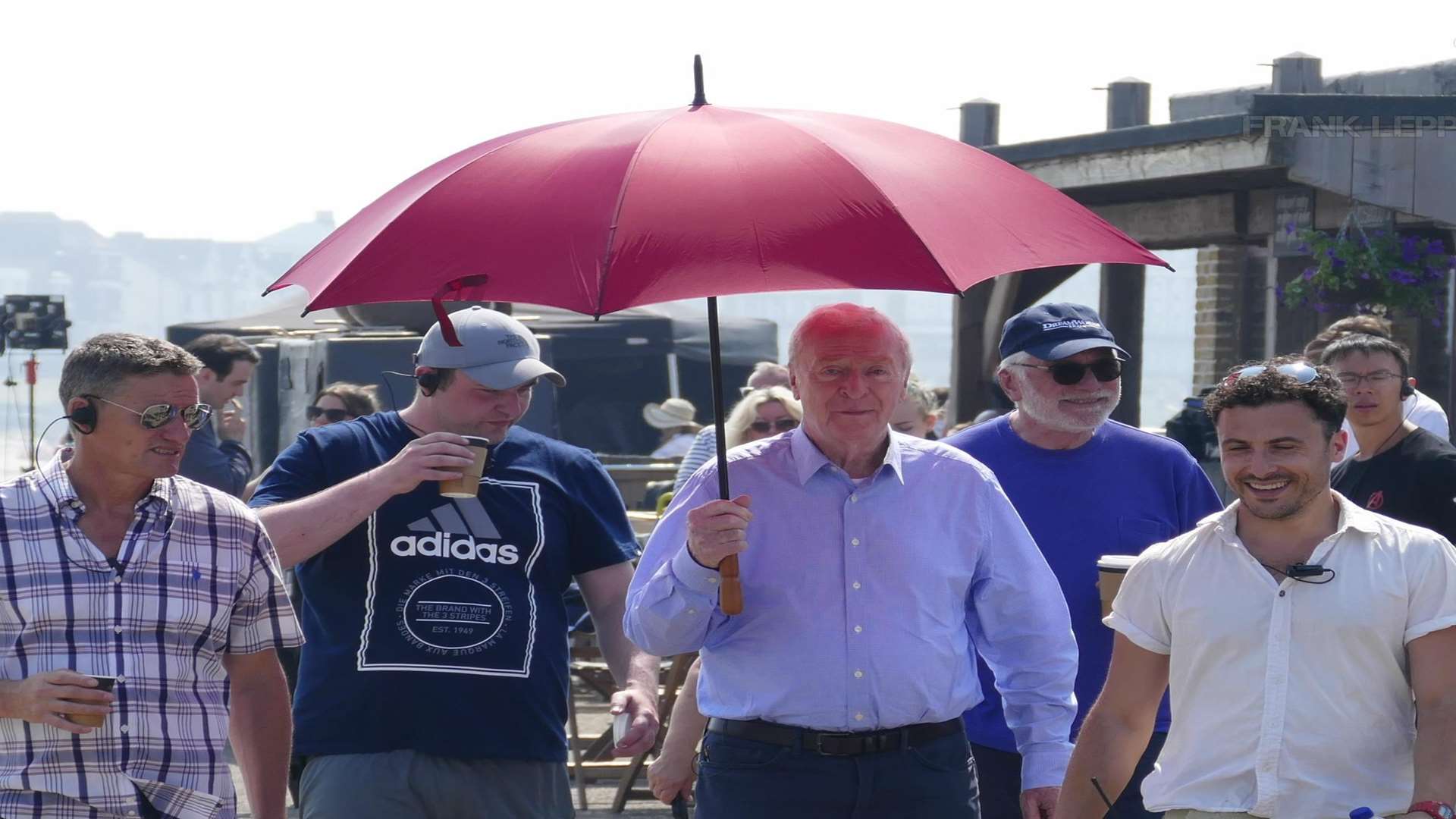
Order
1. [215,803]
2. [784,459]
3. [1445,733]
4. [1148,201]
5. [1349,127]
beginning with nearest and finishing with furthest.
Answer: [1445,733] → [215,803] → [784,459] → [1349,127] → [1148,201]

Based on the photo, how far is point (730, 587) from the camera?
11.8 ft

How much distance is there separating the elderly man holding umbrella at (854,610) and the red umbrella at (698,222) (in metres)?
0.15

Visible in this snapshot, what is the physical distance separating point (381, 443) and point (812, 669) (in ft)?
4.19

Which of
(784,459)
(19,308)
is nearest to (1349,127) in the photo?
(784,459)

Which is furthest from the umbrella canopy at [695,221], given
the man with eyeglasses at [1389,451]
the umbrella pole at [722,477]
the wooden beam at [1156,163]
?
the wooden beam at [1156,163]

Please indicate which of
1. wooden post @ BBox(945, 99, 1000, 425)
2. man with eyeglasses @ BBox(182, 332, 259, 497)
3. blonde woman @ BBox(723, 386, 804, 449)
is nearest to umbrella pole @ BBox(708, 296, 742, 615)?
man with eyeglasses @ BBox(182, 332, 259, 497)

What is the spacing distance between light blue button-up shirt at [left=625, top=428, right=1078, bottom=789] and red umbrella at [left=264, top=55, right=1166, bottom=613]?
0.50 feet

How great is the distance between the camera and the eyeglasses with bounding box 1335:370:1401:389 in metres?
5.98

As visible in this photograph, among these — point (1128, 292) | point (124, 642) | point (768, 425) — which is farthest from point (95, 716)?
point (1128, 292)

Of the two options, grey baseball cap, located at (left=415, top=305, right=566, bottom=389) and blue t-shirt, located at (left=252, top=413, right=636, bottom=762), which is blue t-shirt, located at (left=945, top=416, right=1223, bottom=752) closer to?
blue t-shirt, located at (left=252, top=413, right=636, bottom=762)

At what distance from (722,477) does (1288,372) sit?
111 cm

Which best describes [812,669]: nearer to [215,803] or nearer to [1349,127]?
[215,803]

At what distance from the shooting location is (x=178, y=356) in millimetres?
3703

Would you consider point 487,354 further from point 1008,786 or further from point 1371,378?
point 1371,378
